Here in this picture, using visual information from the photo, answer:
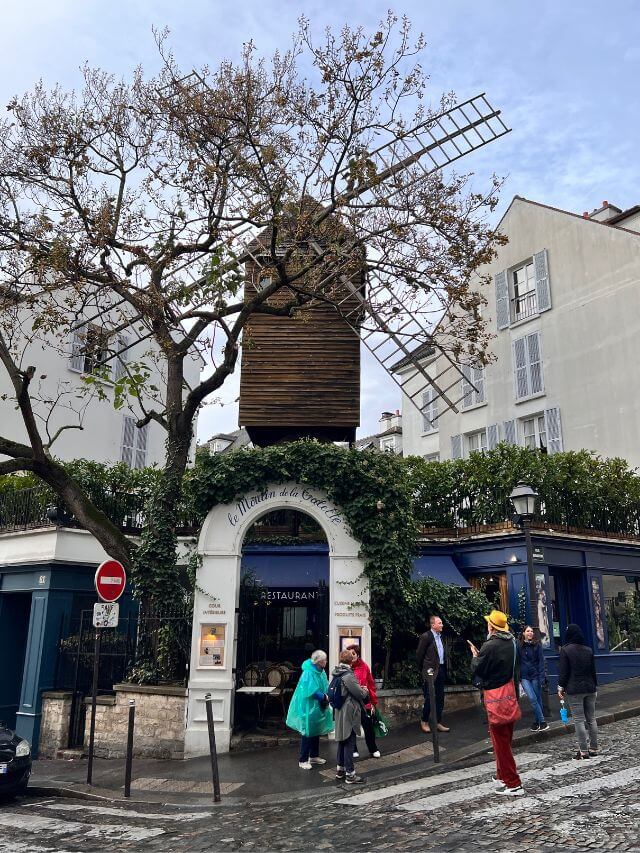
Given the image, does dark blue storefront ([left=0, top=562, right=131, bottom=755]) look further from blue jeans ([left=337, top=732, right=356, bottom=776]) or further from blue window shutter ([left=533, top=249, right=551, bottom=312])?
blue window shutter ([left=533, top=249, right=551, bottom=312])

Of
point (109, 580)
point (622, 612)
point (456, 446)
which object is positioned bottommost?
point (622, 612)

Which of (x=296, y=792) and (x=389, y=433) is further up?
(x=389, y=433)

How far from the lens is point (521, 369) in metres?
24.1

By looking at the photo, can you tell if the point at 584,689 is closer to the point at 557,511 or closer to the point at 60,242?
the point at 557,511

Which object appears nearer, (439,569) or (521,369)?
(439,569)

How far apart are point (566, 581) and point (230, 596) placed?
898 cm

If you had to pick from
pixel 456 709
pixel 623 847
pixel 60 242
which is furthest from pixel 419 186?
pixel 623 847

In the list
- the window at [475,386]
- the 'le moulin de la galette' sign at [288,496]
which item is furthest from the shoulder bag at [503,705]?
the window at [475,386]

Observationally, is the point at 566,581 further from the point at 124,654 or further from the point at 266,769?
the point at 124,654

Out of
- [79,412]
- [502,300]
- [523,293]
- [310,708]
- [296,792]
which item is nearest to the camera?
[296,792]

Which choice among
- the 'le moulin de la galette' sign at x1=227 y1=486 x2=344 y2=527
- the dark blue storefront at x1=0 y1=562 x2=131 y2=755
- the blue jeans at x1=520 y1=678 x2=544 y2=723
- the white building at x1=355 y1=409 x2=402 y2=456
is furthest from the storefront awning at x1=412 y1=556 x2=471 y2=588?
the white building at x1=355 y1=409 x2=402 y2=456

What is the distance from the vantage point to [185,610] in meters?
12.0

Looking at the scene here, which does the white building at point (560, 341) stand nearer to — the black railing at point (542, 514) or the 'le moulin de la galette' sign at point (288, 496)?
the black railing at point (542, 514)

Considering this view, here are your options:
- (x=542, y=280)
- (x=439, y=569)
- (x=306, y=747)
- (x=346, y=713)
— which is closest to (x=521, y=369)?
(x=542, y=280)
